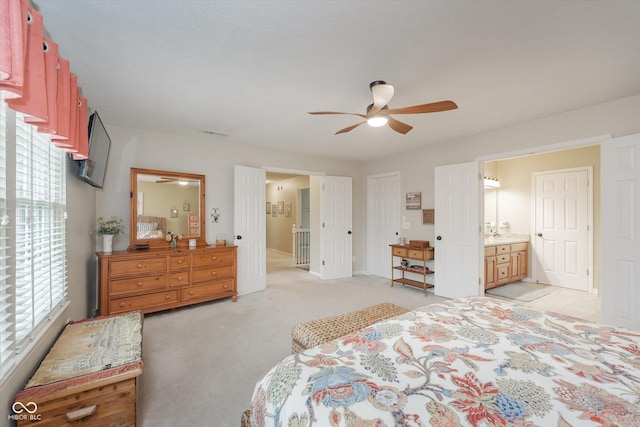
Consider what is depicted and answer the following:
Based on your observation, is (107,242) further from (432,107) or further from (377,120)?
(432,107)

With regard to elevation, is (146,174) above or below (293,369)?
above

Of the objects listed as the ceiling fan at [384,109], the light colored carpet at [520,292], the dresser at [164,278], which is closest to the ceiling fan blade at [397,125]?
the ceiling fan at [384,109]

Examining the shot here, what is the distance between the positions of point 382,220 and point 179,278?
3892mm

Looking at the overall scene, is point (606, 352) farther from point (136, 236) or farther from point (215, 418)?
point (136, 236)

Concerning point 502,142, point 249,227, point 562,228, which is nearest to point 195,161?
point 249,227

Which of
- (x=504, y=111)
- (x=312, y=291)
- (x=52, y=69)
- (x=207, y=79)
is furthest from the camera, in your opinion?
(x=312, y=291)

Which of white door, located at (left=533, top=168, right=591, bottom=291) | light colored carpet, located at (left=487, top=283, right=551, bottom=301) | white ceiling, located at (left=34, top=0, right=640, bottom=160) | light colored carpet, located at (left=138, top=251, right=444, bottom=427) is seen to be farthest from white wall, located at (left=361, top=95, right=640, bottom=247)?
white door, located at (left=533, top=168, right=591, bottom=291)

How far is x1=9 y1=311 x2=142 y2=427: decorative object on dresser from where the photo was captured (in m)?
1.35

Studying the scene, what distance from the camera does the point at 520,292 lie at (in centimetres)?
454

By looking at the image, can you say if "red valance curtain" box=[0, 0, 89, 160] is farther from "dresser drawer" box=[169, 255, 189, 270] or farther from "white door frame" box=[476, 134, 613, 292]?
"white door frame" box=[476, 134, 613, 292]

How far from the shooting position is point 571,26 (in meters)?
1.71

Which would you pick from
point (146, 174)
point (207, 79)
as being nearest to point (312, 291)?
point (146, 174)

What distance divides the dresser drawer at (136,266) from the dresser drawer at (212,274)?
1.37 ft

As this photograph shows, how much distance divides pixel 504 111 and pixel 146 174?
15.2 ft
